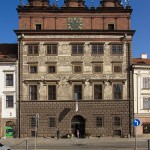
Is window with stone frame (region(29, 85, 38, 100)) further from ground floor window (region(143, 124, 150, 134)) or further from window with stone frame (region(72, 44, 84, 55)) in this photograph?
ground floor window (region(143, 124, 150, 134))

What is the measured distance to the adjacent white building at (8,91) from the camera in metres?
46.8

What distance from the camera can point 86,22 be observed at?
157ft

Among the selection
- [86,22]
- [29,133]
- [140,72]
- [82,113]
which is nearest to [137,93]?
[140,72]

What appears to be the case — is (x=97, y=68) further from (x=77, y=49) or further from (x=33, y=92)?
(x=33, y=92)

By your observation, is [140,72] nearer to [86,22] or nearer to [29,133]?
[86,22]

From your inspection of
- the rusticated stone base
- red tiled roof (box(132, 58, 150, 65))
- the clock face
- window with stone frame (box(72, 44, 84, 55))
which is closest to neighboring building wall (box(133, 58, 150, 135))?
red tiled roof (box(132, 58, 150, 65))

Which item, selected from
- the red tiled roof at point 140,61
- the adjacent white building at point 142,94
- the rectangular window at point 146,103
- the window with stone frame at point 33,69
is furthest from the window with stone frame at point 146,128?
the window with stone frame at point 33,69

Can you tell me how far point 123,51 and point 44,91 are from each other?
10.4 m

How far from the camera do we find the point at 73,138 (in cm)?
4597

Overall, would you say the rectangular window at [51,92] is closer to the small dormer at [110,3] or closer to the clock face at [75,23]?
the clock face at [75,23]

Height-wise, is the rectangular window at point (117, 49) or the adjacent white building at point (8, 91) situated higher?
the rectangular window at point (117, 49)

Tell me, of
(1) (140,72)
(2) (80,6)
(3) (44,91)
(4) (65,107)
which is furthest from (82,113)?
(2) (80,6)

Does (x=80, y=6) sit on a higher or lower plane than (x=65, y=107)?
higher

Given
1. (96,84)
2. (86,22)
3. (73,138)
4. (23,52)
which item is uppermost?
(86,22)
